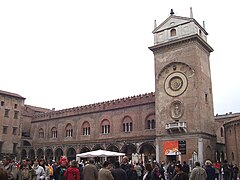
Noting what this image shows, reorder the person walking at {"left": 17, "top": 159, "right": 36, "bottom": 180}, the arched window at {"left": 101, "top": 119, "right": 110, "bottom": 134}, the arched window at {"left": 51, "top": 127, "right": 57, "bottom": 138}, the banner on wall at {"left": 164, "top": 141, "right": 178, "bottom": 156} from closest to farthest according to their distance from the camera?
the person walking at {"left": 17, "top": 159, "right": 36, "bottom": 180} < the banner on wall at {"left": 164, "top": 141, "right": 178, "bottom": 156} < the arched window at {"left": 101, "top": 119, "right": 110, "bottom": 134} < the arched window at {"left": 51, "top": 127, "right": 57, "bottom": 138}

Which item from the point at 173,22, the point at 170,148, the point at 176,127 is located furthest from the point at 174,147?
the point at 173,22

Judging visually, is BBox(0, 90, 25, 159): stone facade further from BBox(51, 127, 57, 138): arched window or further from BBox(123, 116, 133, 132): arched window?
BBox(123, 116, 133, 132): arched window

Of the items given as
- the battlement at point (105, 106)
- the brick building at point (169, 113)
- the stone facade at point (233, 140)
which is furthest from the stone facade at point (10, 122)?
the stone facade at point (233, 140)

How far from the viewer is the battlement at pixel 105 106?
34.2 meters

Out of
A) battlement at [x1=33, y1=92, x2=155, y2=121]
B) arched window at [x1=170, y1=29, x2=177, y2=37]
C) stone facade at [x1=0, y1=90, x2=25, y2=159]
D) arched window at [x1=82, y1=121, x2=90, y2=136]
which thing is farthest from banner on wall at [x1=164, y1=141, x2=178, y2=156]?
stone facade at [x1=0, y1=90, x2=25, y2=159]

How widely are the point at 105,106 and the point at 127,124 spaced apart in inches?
170

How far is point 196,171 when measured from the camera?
10117mm

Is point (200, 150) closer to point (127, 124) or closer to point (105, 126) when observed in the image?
point (127, 124)

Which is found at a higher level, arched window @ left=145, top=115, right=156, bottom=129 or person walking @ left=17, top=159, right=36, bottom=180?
arched window @ left=145, top=115, right=156, bottom=129

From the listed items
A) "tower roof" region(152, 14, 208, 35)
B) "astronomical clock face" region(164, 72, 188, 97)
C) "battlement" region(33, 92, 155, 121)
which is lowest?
"battlement" region(33, 92, 155, 121)

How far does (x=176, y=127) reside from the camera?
2888 centimetres

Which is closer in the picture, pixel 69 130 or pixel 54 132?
pixel 69 130

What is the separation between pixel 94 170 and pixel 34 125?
39.9 meters

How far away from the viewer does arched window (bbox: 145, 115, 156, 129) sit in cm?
3292
